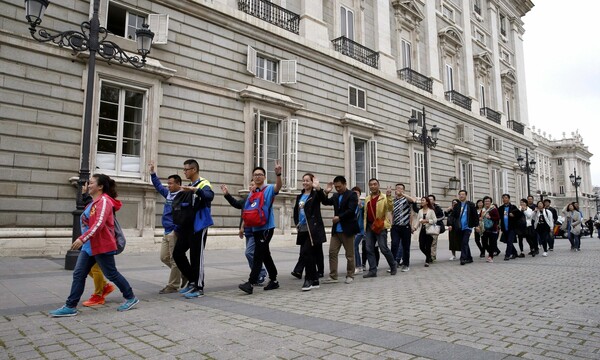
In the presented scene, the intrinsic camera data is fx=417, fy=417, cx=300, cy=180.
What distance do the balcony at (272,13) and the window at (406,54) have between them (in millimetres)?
8988

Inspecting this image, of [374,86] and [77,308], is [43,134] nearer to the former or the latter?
[77,308]

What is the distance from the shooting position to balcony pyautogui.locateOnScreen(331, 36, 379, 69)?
19.2 meters

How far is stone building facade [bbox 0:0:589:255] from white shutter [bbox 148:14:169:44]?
4cm

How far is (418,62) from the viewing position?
2481cm

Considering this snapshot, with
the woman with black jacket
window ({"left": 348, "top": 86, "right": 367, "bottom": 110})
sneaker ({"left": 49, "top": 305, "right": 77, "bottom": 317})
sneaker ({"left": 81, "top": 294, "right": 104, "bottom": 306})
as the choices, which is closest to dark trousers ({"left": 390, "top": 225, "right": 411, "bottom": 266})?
the woman with black jacket

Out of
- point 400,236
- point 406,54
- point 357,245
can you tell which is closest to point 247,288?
point 357,245

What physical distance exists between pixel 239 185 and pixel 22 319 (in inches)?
403

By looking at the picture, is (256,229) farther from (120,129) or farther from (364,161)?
(364,161)

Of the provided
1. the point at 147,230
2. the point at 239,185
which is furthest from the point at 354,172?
the point at 147,230

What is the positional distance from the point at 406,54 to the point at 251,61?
1280 cm

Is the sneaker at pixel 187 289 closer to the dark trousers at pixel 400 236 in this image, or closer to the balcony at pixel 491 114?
the dark trousers at pixel 400 236

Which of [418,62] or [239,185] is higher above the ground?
[418,62]

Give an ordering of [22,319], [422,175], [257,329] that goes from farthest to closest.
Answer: [422,175] < [22,319] < [257,329]

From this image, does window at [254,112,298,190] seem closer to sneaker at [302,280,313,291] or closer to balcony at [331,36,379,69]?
balcony at [331,36,379,69]
